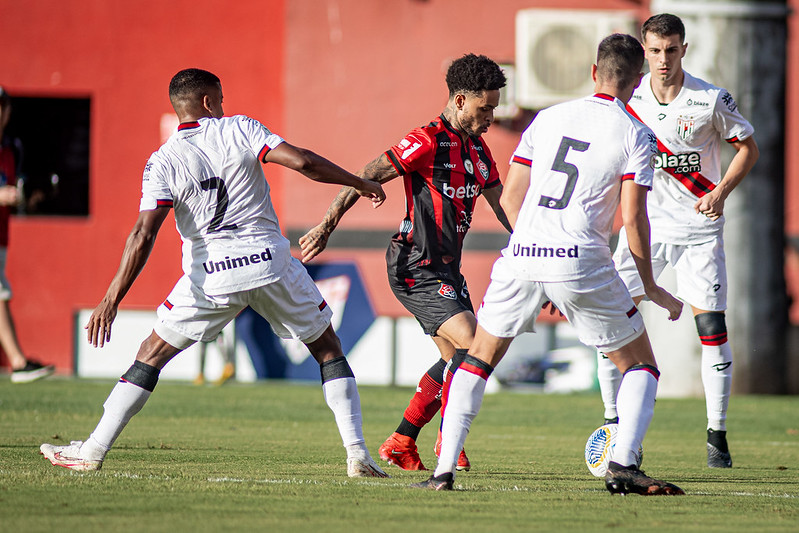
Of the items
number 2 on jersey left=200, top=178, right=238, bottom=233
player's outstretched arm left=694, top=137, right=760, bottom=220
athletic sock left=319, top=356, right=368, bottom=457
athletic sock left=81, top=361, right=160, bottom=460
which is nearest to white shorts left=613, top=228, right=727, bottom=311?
player's outstretched arm left=694, top=137, right=760, bottom=220

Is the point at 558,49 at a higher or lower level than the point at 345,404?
higher

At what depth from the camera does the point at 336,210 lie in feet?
21.3

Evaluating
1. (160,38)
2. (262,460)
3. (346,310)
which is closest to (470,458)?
(262,460)

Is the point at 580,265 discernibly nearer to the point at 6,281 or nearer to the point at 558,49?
the point at 6,281

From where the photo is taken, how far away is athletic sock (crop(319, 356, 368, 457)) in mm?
6047

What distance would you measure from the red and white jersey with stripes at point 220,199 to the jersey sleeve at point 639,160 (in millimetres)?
1812

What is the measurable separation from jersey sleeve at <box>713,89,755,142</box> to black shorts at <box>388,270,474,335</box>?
2065 mm

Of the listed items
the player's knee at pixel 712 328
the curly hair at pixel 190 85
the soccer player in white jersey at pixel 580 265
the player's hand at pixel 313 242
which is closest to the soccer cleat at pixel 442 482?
the soccer player in white jersey at pixel 580 265

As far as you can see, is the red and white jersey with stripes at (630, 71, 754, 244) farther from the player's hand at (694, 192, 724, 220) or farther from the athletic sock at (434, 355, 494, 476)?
the athletic sock at (434, 355, 494, 476)

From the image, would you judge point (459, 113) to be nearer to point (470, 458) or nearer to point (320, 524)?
point (470, 458)

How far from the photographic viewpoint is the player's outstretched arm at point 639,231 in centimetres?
543

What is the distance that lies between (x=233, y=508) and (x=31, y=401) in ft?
22.3

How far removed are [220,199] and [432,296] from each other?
1.53 metres

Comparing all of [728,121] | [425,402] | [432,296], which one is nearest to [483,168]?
[432,296]
